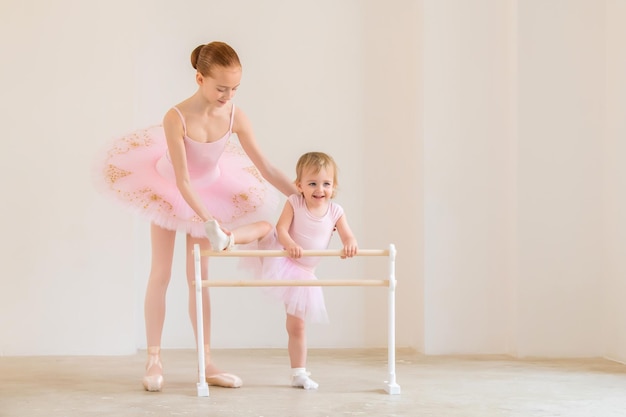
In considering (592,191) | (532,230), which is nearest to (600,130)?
(592,191)

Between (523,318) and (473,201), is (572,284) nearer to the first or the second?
(523,318)

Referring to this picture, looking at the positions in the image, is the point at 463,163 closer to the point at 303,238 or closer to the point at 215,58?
the point at 303,238

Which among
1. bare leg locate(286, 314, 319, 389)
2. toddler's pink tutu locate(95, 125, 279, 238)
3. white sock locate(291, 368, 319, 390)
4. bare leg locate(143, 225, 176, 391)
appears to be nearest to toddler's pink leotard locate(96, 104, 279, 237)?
toddler's pink tutu locate(95, 125, 279, 238)

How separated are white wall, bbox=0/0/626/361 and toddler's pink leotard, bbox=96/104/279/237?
2.56ft

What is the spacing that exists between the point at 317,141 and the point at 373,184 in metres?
0.35

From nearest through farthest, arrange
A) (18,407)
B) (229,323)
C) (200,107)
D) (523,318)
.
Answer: (18,407), (200,107), (523,318), (229,323)

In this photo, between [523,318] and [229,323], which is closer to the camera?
[523,318]

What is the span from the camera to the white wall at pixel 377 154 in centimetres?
424

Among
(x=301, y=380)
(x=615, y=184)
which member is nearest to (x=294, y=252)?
(x=301, y=380)

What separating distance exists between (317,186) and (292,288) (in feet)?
1.24

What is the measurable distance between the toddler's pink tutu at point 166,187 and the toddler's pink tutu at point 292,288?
0.19m

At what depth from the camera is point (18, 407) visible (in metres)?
2.96

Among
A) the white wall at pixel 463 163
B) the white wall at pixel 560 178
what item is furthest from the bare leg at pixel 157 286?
the white wall at pixel 560 178

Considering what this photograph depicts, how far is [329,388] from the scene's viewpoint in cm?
336
